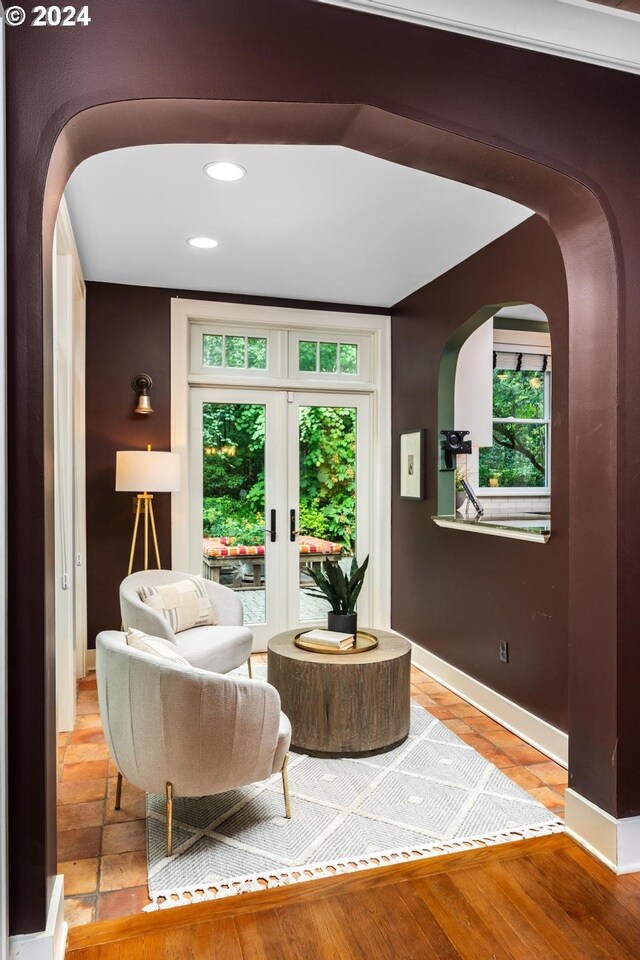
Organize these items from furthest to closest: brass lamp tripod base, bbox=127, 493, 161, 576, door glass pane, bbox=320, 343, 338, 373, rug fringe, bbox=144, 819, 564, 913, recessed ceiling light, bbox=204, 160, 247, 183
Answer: door glass pane, bbox=320, 343, 338, 373
brass lamp tripod base, bbox=127, 493, 161, 576
recessed ceiling light, bbox=204, 160, 247, 183
rug fringe, bbox=144, 819, 564, 913

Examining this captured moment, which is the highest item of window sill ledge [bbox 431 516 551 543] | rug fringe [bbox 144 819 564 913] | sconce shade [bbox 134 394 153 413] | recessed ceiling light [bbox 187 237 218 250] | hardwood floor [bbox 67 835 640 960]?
recessed ceiling light [bbox 187 237 218 250]

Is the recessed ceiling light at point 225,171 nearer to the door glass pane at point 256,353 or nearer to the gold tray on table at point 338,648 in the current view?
the door glass pane at point 256,353

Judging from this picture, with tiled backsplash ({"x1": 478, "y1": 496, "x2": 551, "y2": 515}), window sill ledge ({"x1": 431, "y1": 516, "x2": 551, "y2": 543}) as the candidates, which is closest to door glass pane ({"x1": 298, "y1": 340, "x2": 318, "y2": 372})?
window sill ledge ({"x1": 431, "y1": 516, "x2": 551, "y2": 543})

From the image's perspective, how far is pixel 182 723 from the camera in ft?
6.82

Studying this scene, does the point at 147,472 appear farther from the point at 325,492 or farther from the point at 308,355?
the point at 308,355

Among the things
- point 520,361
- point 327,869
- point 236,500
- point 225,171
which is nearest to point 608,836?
point 327,869

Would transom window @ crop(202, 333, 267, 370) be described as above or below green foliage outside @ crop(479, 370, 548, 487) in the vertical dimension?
above

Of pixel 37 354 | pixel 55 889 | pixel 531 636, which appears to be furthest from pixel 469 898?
pixel 37 354

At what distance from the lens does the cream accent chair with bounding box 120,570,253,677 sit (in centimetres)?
321

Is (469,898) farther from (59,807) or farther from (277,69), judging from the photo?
(277,69)

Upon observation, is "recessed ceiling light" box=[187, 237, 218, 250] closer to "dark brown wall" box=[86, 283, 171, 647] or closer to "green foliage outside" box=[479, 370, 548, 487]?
"dark brown wall" box=[86, 283, 171, 647]

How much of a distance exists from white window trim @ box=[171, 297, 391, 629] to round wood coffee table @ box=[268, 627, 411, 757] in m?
1.82

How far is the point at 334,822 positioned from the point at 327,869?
31cm

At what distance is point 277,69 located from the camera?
1.76m
